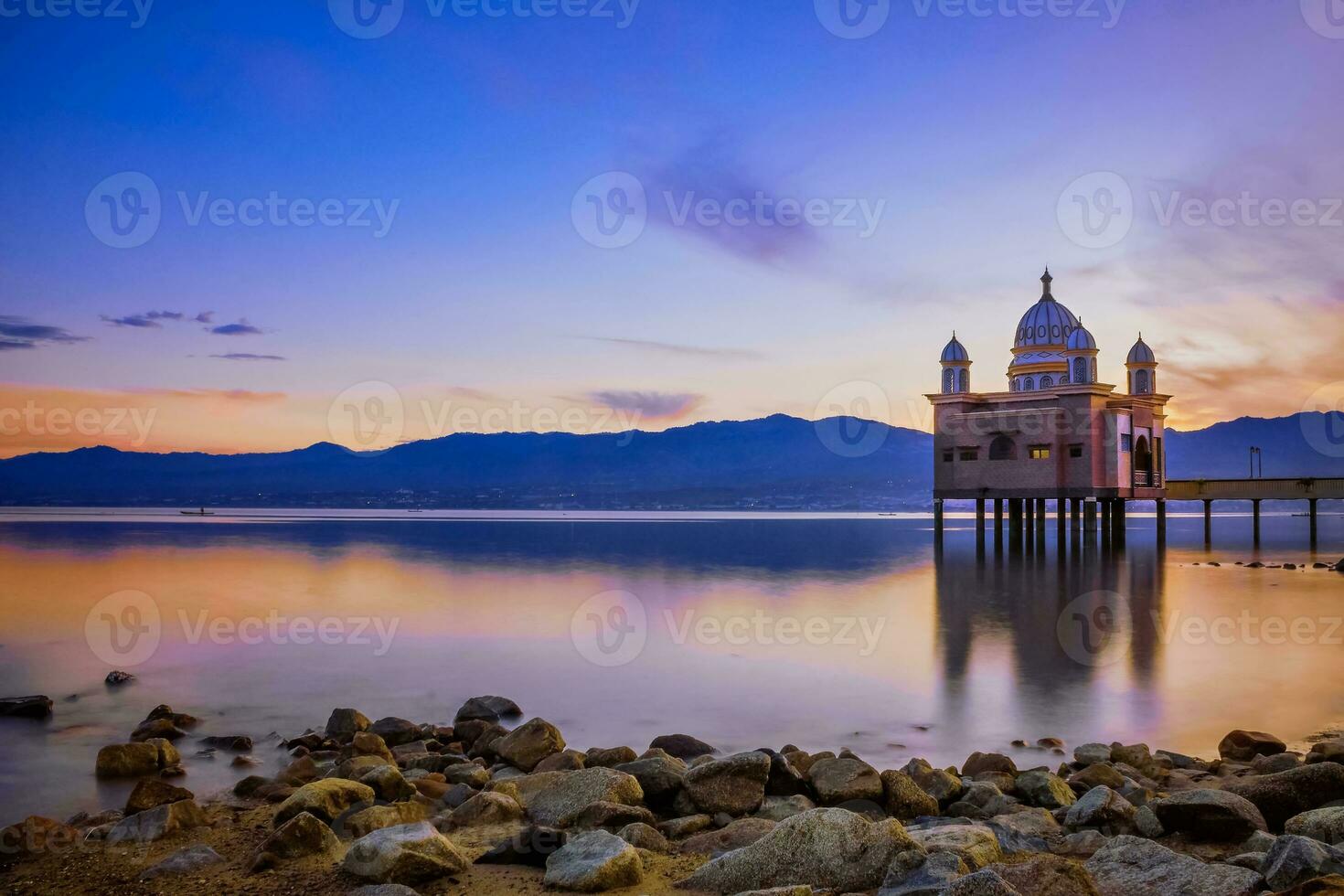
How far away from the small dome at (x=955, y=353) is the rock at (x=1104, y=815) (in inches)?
1848

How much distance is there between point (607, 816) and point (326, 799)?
256cm

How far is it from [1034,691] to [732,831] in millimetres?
9436

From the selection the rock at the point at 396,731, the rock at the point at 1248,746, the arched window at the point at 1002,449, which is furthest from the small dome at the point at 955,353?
the rock at the point at 396,731

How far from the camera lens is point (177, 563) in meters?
43.7

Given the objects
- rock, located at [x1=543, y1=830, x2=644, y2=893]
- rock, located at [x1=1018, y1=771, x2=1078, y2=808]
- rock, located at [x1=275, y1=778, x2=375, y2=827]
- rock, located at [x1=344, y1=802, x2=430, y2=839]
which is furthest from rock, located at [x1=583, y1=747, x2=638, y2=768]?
rock, located at [x1=1018, y1=771, x2=1078, y2=808]

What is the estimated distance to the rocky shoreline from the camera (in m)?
7.06

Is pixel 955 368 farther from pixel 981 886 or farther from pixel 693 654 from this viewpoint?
pixel 981 886

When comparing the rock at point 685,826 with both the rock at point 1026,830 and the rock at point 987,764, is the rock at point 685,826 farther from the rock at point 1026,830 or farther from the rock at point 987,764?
the rock at point 987,764

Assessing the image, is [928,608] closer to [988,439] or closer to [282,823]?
[282,823]

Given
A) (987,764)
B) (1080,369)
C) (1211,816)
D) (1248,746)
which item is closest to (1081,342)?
(1080,369)

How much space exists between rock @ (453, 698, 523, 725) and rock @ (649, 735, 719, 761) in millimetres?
3022

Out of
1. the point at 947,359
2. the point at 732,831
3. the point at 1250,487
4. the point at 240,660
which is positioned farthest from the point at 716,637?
the point at 1250,487

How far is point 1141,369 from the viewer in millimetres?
56156

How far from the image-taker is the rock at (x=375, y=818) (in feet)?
28.2
